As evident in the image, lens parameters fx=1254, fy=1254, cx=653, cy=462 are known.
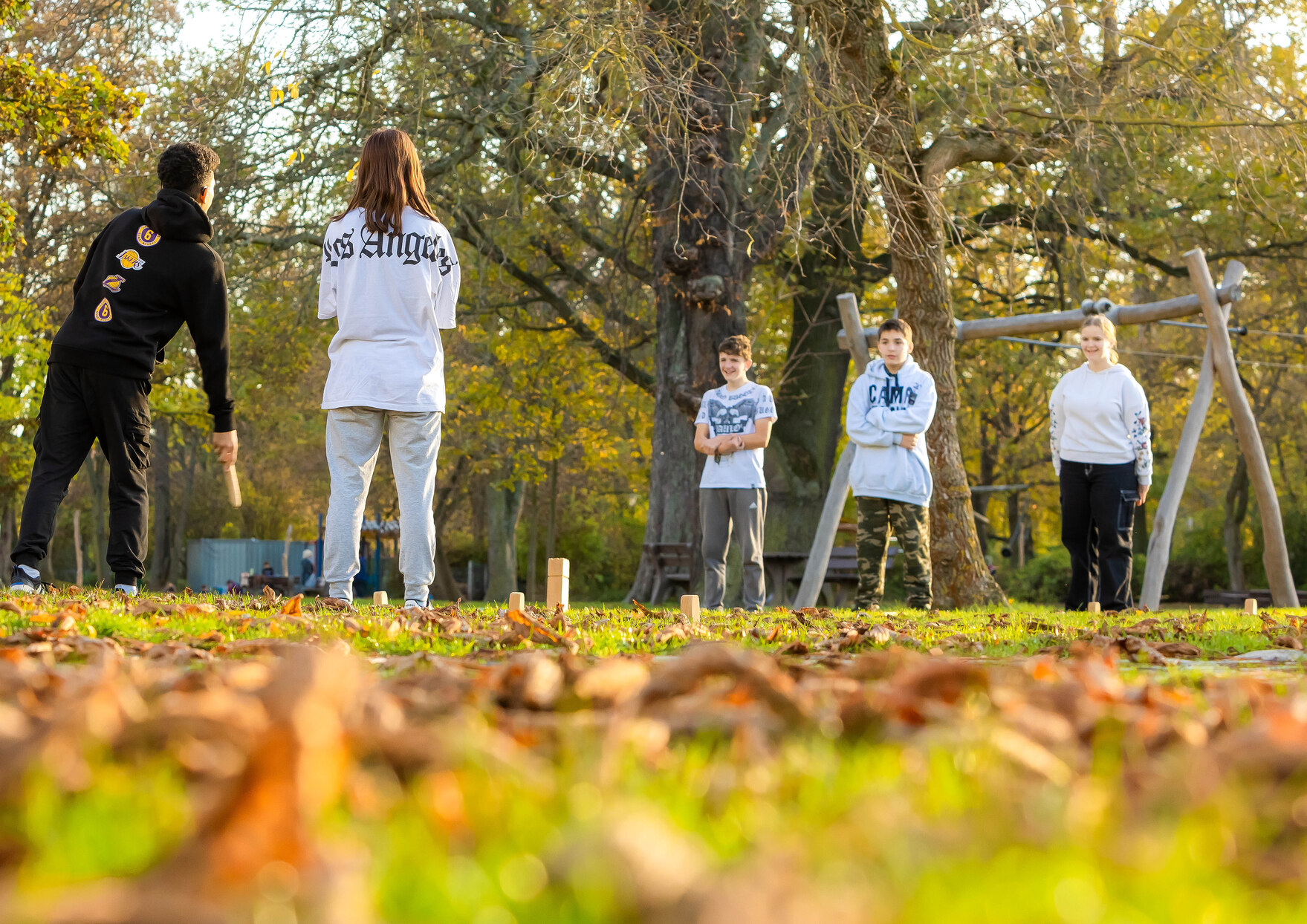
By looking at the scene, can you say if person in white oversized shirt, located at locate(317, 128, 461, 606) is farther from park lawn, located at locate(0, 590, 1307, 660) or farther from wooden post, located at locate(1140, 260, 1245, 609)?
wooden post, located at locate(1140, 260, 1245, 609)

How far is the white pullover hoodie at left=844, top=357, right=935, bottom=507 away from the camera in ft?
30.8

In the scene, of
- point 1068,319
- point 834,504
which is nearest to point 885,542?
point 834,504

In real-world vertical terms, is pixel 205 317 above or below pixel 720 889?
above

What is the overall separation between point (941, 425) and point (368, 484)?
7019 mm

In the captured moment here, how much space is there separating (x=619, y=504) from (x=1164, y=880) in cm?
3589

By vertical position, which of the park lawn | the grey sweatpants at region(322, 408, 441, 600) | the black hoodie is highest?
the black hoodie

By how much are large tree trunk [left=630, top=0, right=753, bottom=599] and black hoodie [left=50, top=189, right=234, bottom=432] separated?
7.12m

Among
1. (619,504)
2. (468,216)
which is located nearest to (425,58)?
(468,216)

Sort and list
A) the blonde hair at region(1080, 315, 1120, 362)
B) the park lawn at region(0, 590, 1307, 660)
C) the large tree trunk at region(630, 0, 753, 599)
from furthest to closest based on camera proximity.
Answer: the large tree trunk at region(630, 0, 753, 599), the blonde hair at region(1080, 315, 1120, 362), the park lawn at region(0, 590, 1307, 660)

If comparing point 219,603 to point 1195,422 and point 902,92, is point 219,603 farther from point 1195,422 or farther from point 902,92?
point 1195,422

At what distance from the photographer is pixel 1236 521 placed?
91.9ft

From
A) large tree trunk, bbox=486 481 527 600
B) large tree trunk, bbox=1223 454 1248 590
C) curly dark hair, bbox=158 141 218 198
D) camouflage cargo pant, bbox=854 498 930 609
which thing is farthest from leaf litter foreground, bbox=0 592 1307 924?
large tree trunk, bbox=486 481 527 600

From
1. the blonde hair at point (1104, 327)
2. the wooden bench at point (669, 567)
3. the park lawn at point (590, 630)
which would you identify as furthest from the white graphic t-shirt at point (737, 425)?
the wooden bench at point (669, 567)

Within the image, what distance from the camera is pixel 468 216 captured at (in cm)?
1694
